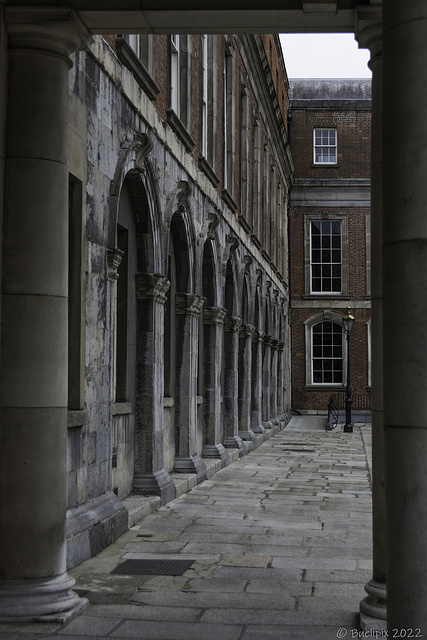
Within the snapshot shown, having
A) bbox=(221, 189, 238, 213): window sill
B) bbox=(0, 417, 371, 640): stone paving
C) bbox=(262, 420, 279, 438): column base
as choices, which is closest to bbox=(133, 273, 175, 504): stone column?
bbox=(0, 417, 371, 640): stone paving

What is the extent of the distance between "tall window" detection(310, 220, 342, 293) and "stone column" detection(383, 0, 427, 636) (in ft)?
114

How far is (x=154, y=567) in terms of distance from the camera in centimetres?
792

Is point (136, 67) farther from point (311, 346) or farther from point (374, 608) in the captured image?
point (311, 346)

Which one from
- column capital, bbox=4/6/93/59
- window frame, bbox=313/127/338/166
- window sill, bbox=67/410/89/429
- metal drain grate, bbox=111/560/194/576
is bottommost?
metal drain grate, bbox=111/560/194/576

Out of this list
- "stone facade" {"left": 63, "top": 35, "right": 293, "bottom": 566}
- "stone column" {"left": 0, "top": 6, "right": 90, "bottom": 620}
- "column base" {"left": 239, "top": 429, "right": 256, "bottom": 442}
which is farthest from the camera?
"column base" {"left": 239, "top": 429, "right": 256, "bottom": 442}

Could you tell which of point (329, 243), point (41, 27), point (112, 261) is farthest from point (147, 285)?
point (329, 243)

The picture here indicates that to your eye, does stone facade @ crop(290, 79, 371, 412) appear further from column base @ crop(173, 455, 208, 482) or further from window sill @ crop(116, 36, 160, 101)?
window sill @ crop(116, 36, 160, 101)

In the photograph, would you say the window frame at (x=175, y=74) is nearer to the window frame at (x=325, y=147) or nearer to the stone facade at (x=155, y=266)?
the stone facade at (x=155, y=266)

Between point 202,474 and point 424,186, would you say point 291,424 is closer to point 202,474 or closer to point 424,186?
point 202,474

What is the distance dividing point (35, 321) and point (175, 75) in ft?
29.5

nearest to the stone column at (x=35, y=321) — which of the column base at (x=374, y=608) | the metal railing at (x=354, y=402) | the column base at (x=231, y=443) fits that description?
the column base at (x=374, y=608)

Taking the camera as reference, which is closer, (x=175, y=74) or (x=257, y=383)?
(x=175, y=74)

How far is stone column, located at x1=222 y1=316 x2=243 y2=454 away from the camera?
1938 cm

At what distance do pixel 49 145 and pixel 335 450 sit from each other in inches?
677
